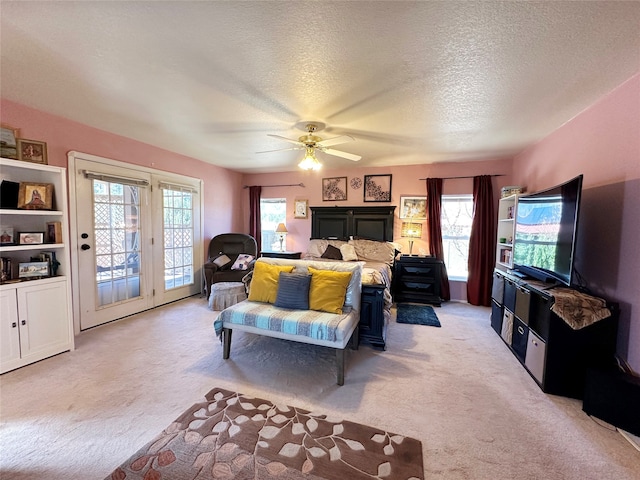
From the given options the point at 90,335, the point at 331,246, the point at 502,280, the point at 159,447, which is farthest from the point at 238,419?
the point at 331,246

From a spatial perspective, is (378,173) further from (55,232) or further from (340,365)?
(55,232)

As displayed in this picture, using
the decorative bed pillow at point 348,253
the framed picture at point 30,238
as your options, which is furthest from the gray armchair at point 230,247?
the framed picture at point 30,238

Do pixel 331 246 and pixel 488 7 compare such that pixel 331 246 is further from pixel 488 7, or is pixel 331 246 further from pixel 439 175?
pixel 488 7

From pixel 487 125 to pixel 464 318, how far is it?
260 cm

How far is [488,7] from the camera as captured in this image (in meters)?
1.40

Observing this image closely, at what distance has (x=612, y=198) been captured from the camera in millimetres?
2232

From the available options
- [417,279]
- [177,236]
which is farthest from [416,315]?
[177,236]

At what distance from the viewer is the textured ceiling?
146 centimetres

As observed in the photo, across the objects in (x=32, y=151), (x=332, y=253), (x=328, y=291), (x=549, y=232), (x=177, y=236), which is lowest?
(x=328, y=291)

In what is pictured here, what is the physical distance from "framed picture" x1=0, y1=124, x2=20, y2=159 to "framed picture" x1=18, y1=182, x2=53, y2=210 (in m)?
0.34

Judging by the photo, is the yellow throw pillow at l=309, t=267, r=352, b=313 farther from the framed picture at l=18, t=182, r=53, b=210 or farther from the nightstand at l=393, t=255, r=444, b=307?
the framed picture at l=18, t=182, r=53, b=210

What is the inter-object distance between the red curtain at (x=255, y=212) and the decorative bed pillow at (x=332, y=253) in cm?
177

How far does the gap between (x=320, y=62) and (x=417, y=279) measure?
145 inches

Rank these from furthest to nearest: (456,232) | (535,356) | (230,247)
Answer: (230,247)
(456,232)
(535,356)
